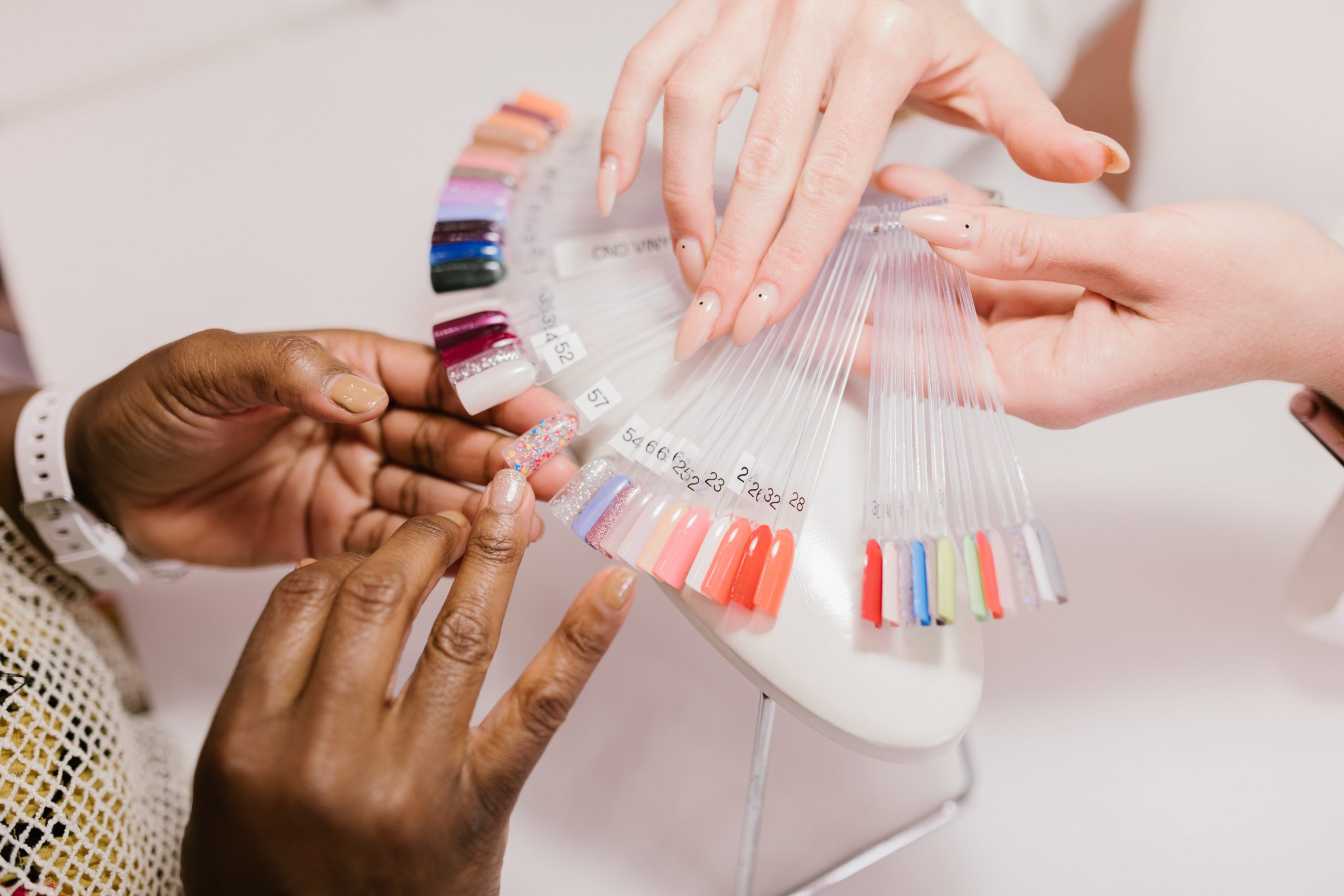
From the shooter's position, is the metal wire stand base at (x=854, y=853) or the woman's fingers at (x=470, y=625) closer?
the woman's fingers at (x=470, y=625)

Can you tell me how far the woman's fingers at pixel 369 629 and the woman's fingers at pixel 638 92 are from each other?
0.46 metres

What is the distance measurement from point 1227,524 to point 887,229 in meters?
0.68

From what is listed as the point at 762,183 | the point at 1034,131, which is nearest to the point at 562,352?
the point at 762,183

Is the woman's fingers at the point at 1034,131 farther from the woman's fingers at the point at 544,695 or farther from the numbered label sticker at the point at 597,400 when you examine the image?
the woman's fingers at the point at 544,695

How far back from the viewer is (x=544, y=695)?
0.57 meters

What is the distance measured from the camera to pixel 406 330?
4.10 feet

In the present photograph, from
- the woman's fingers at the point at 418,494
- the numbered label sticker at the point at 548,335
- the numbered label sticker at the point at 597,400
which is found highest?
the numbered label sticker at the point at 548,335

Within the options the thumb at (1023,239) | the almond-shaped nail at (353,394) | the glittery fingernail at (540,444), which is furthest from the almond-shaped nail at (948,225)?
the almond-shaped nail at (353,394)

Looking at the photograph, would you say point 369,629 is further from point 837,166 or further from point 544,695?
point 837,166

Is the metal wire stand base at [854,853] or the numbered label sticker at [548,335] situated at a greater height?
the numbered label sticker at [548,335]

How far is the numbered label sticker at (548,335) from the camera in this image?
79 cm

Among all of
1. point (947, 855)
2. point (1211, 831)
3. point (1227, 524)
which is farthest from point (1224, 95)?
point (947, 855)

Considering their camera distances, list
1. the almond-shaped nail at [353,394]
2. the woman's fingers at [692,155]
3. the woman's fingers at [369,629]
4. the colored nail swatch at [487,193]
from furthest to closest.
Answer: the colored nail swatch at [487,193] → the woman's fingers at [692,155] → the almond-shaped nail at [353,394] → the woman's fingers at [369,629]

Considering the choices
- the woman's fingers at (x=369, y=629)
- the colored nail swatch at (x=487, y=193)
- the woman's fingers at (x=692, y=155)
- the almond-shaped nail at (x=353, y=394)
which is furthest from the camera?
the colored nail swatch at (x=487, y=193)
